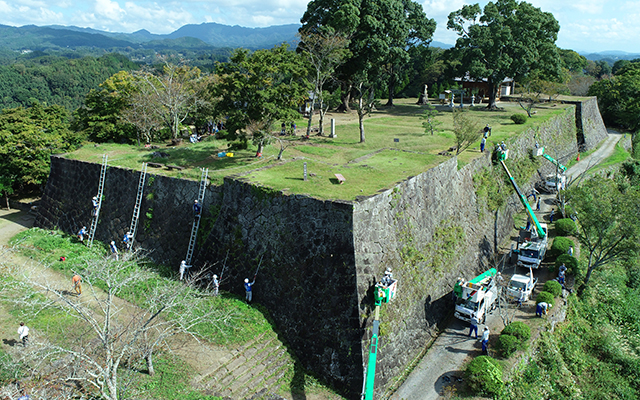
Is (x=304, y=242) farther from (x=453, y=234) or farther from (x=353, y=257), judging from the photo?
(x=453, y=234)

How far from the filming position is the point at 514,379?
1655 centimetres

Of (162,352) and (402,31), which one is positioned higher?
(402,31)

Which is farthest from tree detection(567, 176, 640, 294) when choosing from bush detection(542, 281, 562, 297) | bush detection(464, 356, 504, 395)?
bush detection(464, 356, 504, 395)

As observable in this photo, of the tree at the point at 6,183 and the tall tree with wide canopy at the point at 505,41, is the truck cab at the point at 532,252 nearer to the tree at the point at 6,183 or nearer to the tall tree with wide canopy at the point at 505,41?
the tall tree with wide canopy at the point at 505,41

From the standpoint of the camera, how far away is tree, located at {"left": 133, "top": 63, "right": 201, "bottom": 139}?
101 feet

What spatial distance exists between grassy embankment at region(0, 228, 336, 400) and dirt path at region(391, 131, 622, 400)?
3489mm

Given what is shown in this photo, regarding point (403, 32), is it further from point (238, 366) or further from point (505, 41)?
point (238, 366)

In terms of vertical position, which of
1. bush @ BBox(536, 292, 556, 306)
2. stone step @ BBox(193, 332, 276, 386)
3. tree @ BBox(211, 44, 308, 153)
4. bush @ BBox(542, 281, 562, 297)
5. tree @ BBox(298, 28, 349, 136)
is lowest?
stone step @ BBox(193, 332, 276, 386)

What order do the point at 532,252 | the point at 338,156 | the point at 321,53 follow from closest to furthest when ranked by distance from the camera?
1. the point at 532,252
2. the point at 338,156
3. the point at 321,53

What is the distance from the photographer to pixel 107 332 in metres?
11.8

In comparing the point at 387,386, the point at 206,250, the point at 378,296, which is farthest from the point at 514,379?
the point at 206,250

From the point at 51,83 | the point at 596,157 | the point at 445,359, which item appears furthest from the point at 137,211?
the point at 51,83

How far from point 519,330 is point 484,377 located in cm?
376

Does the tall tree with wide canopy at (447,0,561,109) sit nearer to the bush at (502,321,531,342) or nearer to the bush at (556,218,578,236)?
the bush at (556,218,578,236)
